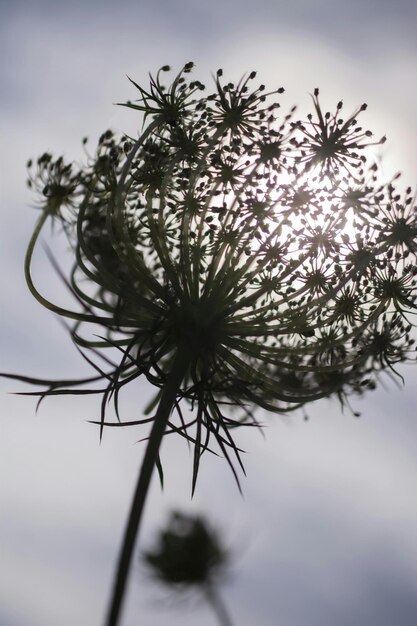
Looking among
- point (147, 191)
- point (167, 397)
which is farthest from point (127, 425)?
point (147, 191)

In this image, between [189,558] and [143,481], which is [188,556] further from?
[143,481]

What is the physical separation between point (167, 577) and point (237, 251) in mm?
8781

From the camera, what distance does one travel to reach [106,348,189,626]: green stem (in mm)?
6639

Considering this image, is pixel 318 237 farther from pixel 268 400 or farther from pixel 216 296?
pixel 268 400

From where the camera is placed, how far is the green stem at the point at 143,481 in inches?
261

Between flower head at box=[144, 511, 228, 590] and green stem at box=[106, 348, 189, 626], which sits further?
flower head at box=[144, 511, 228, 590]

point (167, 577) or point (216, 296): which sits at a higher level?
point (216, 296)

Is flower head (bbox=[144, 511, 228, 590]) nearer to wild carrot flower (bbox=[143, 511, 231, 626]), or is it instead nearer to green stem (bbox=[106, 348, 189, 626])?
wild carrot flower (bbox=[143, 511, 231, 626])

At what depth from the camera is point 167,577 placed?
14.6 m

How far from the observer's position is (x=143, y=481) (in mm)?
7578

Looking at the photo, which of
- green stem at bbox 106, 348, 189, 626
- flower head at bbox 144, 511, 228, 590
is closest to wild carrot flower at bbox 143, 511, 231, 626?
flower head at bbox 144, 511, 228, 590

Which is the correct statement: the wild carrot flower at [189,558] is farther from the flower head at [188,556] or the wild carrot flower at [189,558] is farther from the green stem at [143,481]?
the green stem at [143,481]

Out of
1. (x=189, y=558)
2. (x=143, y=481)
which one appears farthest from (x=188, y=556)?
(x=143, y=481)

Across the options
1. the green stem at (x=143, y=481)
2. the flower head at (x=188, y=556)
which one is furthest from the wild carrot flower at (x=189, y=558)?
the green stem at (x=143, y=481)
